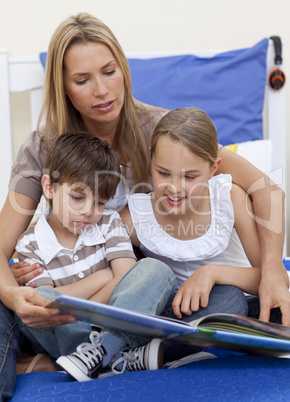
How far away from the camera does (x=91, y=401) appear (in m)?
0.86

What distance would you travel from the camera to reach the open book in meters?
0.77

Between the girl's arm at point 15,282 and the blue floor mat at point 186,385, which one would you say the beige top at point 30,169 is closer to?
the girl's arm at point 15,282

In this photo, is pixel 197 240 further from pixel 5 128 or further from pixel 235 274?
pixel 5 128

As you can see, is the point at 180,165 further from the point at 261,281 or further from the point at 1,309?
the point at 1,309

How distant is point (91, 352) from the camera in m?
0.99

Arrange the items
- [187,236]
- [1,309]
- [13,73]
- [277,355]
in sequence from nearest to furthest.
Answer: [277,355]
[1,309]
[187,236]
[13,73]

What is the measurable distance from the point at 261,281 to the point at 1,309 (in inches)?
21.6

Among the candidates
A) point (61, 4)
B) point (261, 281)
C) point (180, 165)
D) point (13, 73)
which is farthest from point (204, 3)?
point (261, 281)

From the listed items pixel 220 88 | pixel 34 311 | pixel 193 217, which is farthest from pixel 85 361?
pixel 220 88

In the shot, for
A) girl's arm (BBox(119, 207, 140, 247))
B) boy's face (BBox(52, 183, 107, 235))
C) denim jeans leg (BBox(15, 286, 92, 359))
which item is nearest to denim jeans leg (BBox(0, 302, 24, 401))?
denim jeans leg (BBox(15, 286, 92, 359))

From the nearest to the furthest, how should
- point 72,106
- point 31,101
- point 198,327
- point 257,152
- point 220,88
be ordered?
point 198,327 → point 72,106 → point 257,152 → point 220,88 → point 31,101

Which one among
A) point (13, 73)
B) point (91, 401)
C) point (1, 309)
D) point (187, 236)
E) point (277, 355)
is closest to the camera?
point (91, 401)

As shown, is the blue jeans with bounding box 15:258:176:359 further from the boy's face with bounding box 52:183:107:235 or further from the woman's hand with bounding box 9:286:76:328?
the boy's face with bounding box 52:183:107:235

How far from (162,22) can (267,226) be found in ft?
4.03
